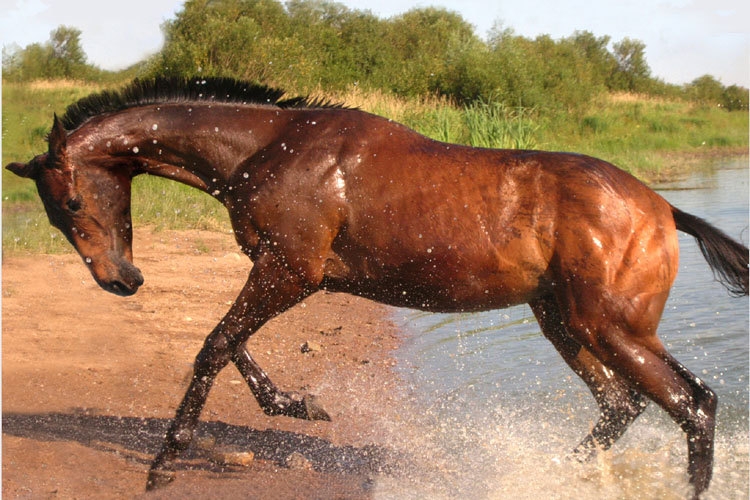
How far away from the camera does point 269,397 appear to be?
14.6 ft

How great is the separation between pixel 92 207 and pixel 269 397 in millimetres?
1420

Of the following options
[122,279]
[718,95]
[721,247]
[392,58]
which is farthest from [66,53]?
[718,95]

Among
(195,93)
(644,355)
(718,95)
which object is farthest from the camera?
(718,95)

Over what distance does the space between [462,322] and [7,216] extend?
22.3 feet

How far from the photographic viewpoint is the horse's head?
4.02 meters

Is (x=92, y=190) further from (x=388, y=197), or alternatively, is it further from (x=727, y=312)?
(x=727, y=312)

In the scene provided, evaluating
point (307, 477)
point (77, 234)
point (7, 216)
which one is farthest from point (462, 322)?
point (7, 216)

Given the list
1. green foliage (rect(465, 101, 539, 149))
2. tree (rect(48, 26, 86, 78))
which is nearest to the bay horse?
tree (rect(48, 26, 86, 78))

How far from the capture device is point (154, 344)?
6.25 metres

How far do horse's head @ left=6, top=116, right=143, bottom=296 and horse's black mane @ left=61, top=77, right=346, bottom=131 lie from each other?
0.39 m

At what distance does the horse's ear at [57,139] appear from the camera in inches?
154

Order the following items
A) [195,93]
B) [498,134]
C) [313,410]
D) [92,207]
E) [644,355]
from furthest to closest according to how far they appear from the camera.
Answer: [498,134], [313,410], [195,93], [92,207], [644,355]

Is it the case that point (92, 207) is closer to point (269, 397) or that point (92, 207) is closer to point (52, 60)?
point (269, 397)

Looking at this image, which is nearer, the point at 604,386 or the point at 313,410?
the point at 604,386
